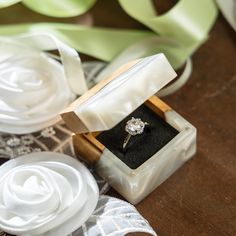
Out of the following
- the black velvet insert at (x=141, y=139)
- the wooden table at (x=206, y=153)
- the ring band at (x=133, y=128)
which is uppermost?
the ring band at (x=133, y=128)

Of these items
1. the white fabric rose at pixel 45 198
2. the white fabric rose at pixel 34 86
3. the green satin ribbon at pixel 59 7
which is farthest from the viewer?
the green satin ribbon at pixel 59 7

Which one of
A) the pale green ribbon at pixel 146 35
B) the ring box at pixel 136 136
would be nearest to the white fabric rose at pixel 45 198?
the ring box at pixel 136 136

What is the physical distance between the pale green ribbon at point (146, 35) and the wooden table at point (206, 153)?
3 cm

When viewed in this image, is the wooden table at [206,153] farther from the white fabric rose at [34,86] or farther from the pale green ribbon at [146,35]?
the white fabric rose at [34,86]

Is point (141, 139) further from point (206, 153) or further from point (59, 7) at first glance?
point (59, 7)

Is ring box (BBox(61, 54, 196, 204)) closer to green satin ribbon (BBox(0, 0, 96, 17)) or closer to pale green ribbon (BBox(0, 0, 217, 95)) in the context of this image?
pale green ribbon (BBox(0, 0, 217, 95))

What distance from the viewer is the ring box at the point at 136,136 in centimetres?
67

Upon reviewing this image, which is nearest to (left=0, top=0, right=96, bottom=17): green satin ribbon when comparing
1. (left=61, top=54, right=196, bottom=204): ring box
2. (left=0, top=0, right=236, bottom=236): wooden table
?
(left=0, top=0, right=236, bottom=236): wooden table

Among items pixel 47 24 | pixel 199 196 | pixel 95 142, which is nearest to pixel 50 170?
pixel 95 142

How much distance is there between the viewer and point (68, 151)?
2.54ft

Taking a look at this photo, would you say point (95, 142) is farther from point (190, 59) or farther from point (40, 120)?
point (190, 59)

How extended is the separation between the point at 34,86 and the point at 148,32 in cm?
22

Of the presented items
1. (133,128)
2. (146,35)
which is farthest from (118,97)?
(146,35)

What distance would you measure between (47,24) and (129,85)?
0.27m
